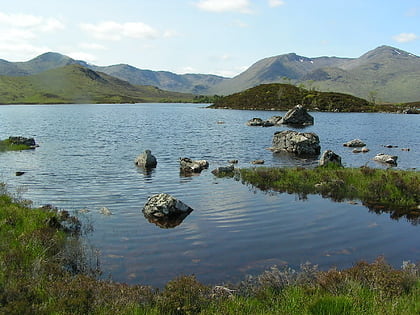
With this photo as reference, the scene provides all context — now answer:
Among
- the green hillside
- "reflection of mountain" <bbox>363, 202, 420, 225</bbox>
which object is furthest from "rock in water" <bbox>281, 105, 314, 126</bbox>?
"reflection of mountain" <bbox>363, 202, 420, 225</bbox>

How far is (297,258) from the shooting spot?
16016mm

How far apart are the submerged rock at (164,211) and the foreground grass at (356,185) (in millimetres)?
9688

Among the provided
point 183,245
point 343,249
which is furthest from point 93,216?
point 343,249

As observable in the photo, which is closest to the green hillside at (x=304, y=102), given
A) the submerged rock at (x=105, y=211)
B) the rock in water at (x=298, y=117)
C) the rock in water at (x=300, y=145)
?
the rock in water at (x=298, y=117)

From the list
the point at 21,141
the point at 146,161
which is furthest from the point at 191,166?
the point at 21,141

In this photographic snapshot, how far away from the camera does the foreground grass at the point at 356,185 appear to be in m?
24.6

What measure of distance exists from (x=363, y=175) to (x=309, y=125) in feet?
252

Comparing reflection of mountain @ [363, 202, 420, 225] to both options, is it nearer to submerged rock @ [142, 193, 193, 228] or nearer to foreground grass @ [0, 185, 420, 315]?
foreground grass @ [0, 185, 420, 315]

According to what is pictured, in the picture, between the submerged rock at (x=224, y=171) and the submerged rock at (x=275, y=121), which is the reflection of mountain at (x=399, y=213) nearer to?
the submerged rock at (x=224, y=171)

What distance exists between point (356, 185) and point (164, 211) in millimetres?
16541

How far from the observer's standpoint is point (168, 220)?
2138cm

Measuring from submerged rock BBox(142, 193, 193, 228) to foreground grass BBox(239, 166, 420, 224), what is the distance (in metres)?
9.69

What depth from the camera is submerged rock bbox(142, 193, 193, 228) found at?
21.4 metres

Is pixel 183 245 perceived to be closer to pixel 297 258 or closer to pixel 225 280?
pixel 225 280
